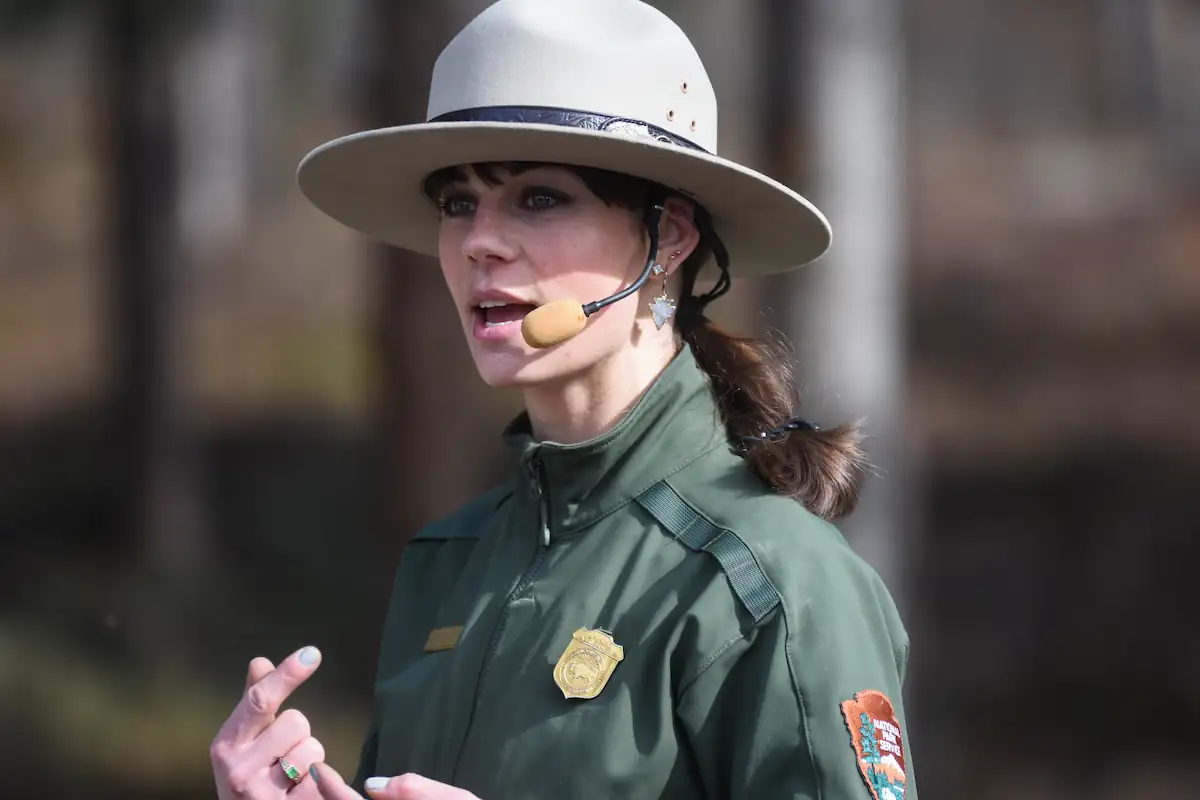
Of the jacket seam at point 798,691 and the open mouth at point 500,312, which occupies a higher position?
the open mouth at point 500,312

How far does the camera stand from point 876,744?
2.32 m

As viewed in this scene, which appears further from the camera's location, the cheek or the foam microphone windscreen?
the cheek

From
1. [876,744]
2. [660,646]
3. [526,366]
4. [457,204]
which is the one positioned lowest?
[876,744]

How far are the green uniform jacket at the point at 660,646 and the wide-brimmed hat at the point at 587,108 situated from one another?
32cm

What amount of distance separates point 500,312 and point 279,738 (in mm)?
744

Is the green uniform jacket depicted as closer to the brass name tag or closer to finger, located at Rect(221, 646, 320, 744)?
the brass name tag

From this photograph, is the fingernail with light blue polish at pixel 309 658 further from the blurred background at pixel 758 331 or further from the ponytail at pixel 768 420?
the blurred background at pixel 758 331

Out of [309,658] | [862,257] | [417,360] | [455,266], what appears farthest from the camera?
[417,360]

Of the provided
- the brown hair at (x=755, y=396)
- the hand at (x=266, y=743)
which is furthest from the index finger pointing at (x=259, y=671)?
the brown hair at (x=755, y=396)

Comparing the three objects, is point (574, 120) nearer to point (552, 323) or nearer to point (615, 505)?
point (552, 323)

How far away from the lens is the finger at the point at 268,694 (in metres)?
2.52

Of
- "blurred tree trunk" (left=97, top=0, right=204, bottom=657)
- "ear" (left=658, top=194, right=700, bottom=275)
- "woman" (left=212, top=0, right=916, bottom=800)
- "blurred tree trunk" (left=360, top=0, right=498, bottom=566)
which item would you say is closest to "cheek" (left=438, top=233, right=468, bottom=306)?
"woman" (left=212, top=0, right=916, bottom=800)

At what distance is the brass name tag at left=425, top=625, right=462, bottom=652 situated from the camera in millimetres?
2768

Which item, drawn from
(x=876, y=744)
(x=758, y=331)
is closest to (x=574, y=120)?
(x=876, y=744)
